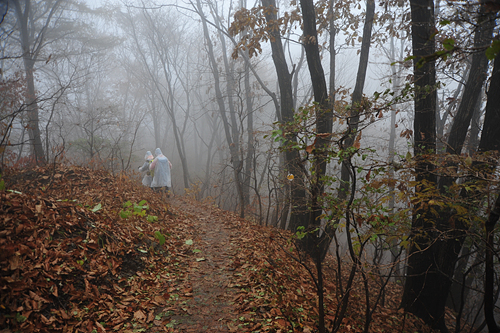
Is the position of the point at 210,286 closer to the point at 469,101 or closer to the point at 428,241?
the point at 428,241

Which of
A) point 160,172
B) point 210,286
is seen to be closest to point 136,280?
point 210,286

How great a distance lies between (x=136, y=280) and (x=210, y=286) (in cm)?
102

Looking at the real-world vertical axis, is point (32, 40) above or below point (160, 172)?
above

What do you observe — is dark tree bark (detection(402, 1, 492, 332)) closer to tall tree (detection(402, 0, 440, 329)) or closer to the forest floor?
tall tree (detection(402, 0, 440, 329))

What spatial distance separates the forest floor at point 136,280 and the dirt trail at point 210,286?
14 millimetres

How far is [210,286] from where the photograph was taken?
3.64m

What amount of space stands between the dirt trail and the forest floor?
0.05 feet

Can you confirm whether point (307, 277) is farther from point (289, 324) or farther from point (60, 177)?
point (60, 177)

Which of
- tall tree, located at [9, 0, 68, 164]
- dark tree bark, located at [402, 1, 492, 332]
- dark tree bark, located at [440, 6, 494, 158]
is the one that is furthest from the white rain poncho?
dark tree bark, located at [440, 6, 494, 158]

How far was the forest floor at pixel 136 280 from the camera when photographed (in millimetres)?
2568

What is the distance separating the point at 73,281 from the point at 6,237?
88 cm

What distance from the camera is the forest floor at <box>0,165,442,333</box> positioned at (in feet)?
8.43

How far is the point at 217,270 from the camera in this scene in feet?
13.5

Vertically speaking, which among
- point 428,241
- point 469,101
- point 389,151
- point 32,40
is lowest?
point 428,241
